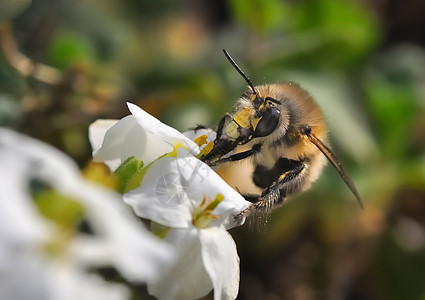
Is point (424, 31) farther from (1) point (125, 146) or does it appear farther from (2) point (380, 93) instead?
(1) point (125, 146)

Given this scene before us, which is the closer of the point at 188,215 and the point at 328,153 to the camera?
the point at 188,215

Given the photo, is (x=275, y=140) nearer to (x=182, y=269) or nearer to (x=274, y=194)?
(x=274, y=194)

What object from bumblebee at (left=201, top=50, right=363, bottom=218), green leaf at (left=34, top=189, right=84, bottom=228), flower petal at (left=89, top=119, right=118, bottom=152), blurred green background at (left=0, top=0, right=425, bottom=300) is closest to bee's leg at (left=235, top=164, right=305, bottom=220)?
bumblebee at (left=201, top=50, right=363, bottom=218)

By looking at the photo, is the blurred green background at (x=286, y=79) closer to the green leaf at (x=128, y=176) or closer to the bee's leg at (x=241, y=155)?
the bee's leg at (x=241, y=155)

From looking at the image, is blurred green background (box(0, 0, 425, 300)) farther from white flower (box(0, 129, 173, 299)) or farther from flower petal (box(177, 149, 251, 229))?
white flower (box(0, 129, 173, 299))

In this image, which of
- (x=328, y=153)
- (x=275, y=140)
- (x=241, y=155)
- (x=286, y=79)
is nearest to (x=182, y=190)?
(x=241, y=155)

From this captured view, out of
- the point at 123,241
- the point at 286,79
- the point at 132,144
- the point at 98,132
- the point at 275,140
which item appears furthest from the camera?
the point at 286,79
